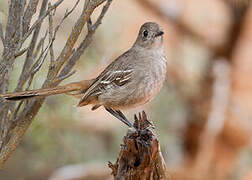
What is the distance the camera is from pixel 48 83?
2195 mm

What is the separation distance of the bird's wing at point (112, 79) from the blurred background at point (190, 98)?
2775 mm

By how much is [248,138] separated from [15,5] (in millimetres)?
4788

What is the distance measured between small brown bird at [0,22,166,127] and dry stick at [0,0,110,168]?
1.71 ft

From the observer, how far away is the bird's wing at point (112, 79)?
286 cm

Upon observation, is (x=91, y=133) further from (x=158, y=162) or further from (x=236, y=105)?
(x=158, y=162)

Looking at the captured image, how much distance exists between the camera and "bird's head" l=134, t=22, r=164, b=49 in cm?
291

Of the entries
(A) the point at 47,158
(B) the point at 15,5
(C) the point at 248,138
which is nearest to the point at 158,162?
(B) the point at 15,5

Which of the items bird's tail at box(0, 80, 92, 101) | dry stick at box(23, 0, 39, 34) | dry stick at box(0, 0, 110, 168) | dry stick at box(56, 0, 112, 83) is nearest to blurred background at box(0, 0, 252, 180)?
bird's tail at box(0, 80, 92, 101)

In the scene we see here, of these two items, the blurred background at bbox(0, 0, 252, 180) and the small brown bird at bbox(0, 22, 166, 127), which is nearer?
the small brown bird at bbox(0, 22, 166, 127)

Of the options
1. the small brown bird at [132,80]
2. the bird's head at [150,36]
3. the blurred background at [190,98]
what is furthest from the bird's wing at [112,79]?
the blurred background at [190,98]

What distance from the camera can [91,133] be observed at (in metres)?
7.16

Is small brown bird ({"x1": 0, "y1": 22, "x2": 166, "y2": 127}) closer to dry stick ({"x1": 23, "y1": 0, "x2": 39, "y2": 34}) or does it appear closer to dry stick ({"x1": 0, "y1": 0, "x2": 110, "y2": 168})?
dry stick ({"x1": 0, "y1": 0, "x2": 110, "y2": 168})

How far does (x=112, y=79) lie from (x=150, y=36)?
1.12 ft

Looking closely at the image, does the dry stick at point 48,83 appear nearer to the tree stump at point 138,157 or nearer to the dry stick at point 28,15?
the dry stick at point 28,15
